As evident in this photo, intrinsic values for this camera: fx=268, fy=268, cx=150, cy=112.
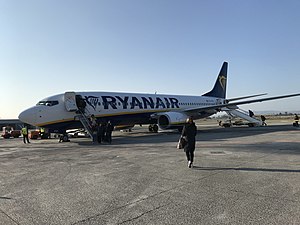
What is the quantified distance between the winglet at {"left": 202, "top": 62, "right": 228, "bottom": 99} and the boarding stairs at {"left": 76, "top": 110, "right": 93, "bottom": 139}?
21570mm

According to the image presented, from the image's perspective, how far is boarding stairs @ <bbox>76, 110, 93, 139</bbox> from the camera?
1804cm

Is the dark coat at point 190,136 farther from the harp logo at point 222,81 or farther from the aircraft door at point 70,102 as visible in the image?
the harp logo at point 222,81

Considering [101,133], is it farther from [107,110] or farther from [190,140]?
[190,140]

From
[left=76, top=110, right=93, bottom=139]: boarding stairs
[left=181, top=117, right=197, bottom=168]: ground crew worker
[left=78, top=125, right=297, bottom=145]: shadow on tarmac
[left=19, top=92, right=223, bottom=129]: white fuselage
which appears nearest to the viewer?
[left=181, top=117, right=197, bottom=168]: ground crew worker

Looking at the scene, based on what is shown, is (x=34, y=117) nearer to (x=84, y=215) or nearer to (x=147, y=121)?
(x=147, y=121)

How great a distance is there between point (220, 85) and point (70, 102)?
24.3 metres

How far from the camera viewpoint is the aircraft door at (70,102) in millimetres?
18875

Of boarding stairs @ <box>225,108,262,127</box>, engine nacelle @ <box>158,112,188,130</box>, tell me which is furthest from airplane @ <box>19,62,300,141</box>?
boarding stairs @ <box>225,108,262,127</box>

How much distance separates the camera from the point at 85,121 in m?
18.6

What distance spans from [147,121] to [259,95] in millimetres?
12802

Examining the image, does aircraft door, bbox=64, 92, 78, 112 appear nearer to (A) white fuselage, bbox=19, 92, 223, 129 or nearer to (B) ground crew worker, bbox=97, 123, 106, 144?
(A) white fuselage, bbox=19, 92, 223, 129

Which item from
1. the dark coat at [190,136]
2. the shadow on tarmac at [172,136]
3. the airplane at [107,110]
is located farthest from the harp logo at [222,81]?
the dark coat at [190,136]

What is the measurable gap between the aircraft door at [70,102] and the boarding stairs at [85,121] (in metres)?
0.50

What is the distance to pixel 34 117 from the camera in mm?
18156
